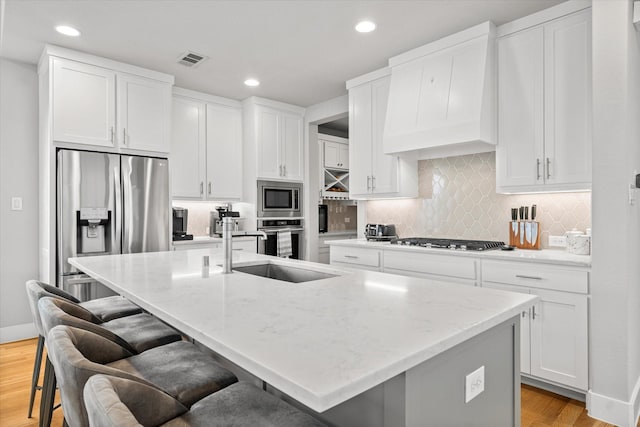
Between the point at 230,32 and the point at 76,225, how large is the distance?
2129 millimetres

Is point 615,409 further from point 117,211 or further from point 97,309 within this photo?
point 117,211

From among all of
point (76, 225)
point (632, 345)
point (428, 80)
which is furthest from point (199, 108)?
point (632, 345)

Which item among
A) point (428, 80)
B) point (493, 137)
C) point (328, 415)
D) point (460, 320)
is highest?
point (428, 80)

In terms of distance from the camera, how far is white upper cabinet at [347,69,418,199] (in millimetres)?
3717

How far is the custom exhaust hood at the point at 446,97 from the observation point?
2.90 meters

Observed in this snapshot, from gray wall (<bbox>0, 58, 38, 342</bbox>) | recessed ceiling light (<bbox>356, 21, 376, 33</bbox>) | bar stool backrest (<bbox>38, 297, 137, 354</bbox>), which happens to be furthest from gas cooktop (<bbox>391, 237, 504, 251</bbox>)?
gray wall (<bbox>0, 58, 38, 342</bbox>)

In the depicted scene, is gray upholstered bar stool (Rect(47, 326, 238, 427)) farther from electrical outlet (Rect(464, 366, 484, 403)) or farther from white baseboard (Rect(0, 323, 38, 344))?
white baseboard (Rect(0, 323, 38, 344))

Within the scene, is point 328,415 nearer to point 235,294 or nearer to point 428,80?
point 235,294

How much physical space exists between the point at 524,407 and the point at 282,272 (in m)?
1.71

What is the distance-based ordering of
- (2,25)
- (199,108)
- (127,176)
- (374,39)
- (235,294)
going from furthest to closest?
(199,108) → (127,176) → (374,39) → (2,25) → (235,294)

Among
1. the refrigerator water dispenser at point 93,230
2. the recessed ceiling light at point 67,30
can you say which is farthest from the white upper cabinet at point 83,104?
the refrigerator water dispenser at point 93,230

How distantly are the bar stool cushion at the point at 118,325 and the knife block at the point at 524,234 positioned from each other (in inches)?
101

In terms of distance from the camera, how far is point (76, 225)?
130 inches

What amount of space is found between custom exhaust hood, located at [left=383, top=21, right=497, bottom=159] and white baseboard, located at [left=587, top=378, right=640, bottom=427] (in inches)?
71.4
